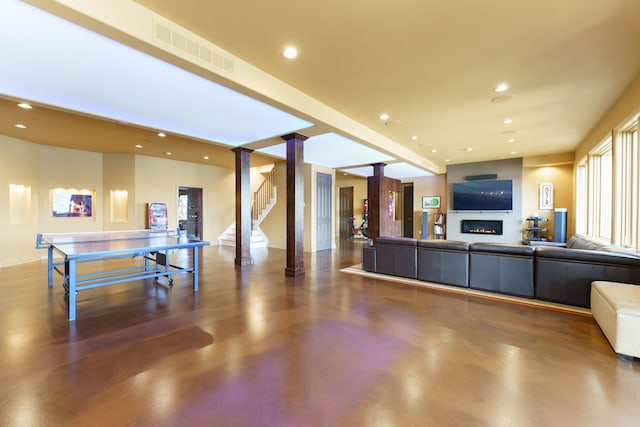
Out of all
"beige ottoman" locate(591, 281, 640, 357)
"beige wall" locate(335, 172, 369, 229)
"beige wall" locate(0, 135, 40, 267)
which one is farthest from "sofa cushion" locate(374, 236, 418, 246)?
"beige wall" locate(0, 135, 40, 267)

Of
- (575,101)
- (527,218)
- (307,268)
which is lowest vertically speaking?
(307,268)

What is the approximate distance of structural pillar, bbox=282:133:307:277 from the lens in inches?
211

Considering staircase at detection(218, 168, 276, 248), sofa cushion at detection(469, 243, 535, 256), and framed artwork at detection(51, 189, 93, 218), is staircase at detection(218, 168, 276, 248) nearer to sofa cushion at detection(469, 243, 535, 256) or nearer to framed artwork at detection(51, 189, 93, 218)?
framed artwork at detection(51, 189, 93, 218)

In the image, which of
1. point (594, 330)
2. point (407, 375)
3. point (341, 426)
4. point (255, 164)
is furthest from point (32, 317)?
point (255, 164)

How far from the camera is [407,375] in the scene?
2.11 meters

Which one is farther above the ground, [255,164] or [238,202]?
[255,164]

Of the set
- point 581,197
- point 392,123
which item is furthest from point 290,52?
point 581,197

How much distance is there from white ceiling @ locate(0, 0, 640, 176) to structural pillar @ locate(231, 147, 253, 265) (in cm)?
128

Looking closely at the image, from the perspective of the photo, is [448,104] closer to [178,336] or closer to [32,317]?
[178,336]

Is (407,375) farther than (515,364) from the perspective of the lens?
No

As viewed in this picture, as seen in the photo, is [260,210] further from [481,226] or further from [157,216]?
[481,226]

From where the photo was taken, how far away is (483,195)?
375 inches

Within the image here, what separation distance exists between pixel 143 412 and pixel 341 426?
125 centimetres

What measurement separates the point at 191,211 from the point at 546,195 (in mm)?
12622
